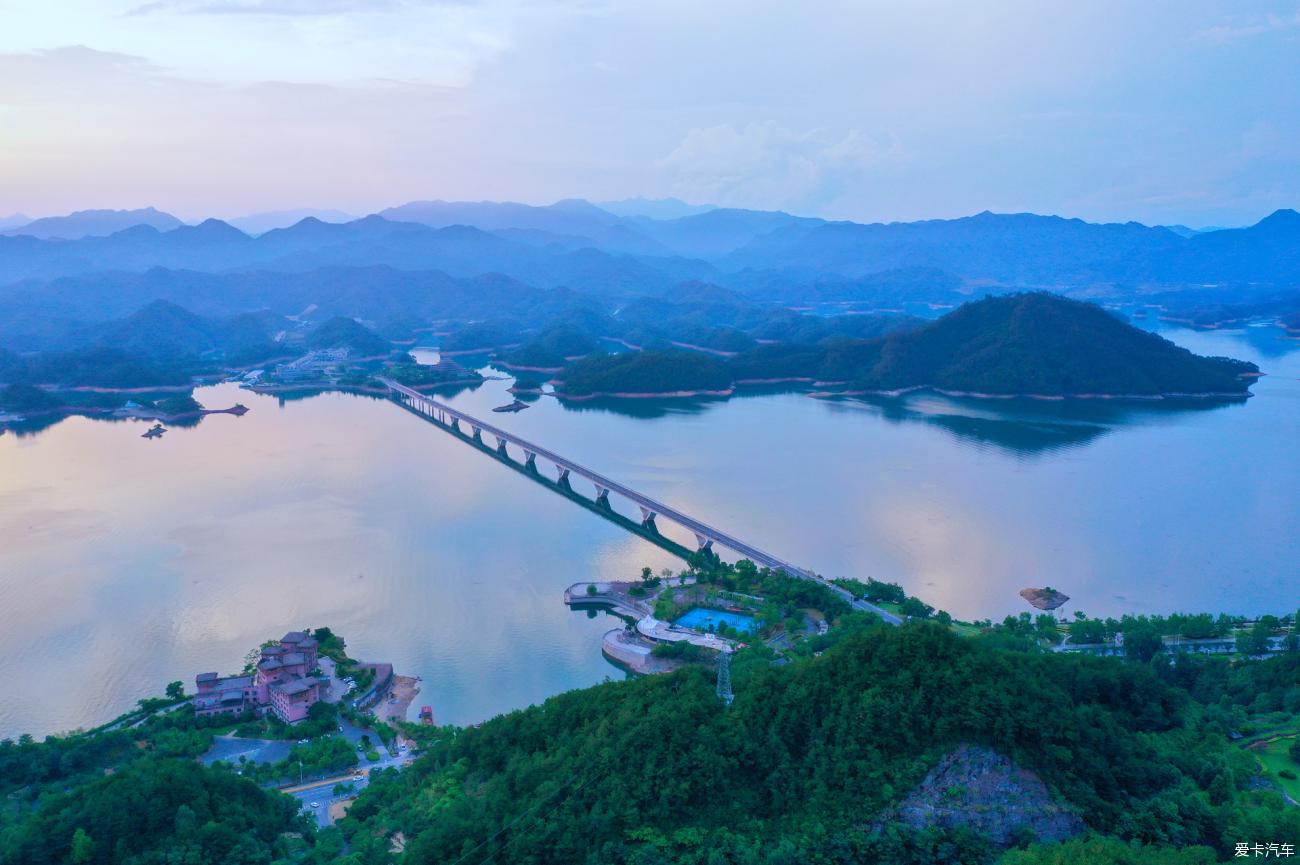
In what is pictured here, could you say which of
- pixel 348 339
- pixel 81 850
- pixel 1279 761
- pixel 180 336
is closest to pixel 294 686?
pixel 81 850

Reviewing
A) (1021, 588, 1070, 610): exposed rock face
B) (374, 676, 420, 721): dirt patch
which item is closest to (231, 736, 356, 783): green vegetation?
(374, 676, 420, 721): dirt patch

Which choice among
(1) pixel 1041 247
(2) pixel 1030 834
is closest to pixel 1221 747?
(2) pixel 1030 834

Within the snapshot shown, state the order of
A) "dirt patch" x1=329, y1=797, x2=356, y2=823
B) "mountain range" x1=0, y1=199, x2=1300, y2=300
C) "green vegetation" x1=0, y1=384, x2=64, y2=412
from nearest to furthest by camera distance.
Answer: "dirt patch" x1=329, y1=797, x2=356, y2=823 → "green vegetation" x1=0, y1=384, x2=64, y2=412 → "mountain range" x1=0, y1=199, x2=1300, y2=300

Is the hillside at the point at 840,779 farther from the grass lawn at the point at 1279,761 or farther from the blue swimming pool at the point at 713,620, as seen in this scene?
the blue swimming pool at the point at 713,620

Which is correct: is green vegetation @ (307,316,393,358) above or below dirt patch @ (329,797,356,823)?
above

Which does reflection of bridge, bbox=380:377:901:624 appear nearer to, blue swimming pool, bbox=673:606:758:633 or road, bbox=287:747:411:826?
blue swimming pool, bbox=673:606:758:633

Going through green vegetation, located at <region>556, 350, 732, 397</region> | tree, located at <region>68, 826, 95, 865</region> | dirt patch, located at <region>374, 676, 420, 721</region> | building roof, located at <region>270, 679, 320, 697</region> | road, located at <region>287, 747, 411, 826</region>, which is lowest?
dirt patch, located at <region>374, 676, 420, 721</region>

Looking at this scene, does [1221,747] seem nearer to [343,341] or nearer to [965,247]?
[343,341]
